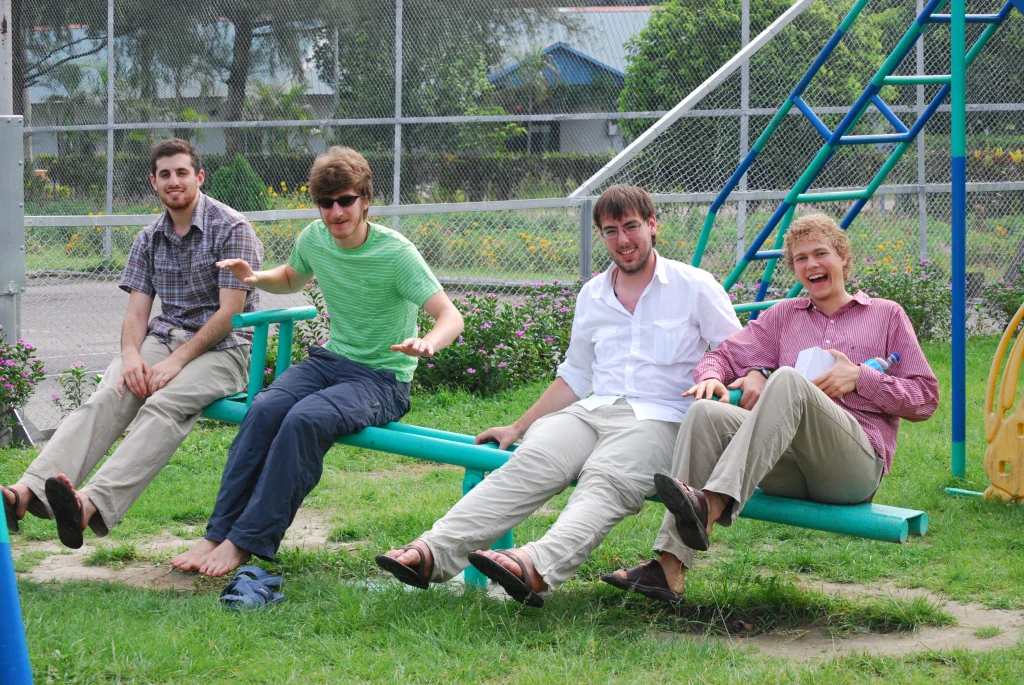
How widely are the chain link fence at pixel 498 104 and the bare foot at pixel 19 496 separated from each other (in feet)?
16.6

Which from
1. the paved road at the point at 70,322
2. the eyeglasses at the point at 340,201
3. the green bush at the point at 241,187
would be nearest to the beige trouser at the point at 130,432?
the eyeglasses at the point at 340,201

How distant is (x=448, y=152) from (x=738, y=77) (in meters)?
3.31

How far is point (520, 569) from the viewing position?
313cm

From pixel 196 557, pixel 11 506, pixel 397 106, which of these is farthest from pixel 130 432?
pixel 397 106

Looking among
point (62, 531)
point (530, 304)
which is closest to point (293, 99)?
point (530, 304)

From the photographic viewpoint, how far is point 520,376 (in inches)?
282

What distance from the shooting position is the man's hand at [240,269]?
422 centimetres

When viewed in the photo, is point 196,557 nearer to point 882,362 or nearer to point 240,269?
point 240,269

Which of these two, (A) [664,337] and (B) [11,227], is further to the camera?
(B) [11,227]

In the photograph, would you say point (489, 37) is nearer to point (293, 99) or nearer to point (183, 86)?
point (293, 99)

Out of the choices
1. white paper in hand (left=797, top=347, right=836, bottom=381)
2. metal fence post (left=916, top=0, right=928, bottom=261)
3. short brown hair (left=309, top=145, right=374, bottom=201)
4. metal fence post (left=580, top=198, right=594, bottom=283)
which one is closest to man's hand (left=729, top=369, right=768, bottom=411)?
white paper in hand (left=797, top=347, right=836, bottom=381)

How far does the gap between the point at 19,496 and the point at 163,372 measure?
0.66 metres

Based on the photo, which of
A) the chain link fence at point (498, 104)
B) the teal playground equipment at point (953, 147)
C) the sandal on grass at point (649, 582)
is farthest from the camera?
the chain link fence at point (498, 104)

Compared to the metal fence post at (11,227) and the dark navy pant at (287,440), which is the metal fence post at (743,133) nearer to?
the metal fence post at (11,227)
